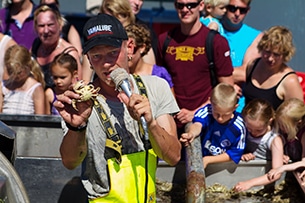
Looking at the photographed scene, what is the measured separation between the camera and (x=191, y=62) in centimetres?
538

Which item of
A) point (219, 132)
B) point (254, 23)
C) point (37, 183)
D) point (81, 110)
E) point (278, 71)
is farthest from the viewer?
point (254, 23)

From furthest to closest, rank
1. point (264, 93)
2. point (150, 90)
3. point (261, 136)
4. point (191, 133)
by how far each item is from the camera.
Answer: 1. point (264, 93)
2. point (261, 136)
3. point (191, 133)
4. point (150, 90)

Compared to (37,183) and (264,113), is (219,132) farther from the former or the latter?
(37,183)

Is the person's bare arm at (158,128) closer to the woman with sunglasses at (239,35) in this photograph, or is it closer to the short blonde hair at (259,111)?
the short blonde hair at (259,111)

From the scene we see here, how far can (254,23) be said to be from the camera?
27.6 feet

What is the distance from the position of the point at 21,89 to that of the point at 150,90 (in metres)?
2.54

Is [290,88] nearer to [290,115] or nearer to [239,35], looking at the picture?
[290,115]

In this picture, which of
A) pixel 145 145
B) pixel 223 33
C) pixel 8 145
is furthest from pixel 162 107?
pixel 223 33

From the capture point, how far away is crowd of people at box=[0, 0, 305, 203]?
11.0 ft

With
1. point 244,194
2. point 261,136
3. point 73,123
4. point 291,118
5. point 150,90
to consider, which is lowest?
point 244,194

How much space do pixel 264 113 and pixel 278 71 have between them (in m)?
0.52

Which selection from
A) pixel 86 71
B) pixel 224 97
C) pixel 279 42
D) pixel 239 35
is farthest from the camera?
pixel 239 35

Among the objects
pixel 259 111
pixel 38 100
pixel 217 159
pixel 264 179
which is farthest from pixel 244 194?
pixel 38 100

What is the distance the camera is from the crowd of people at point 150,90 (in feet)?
11.0
